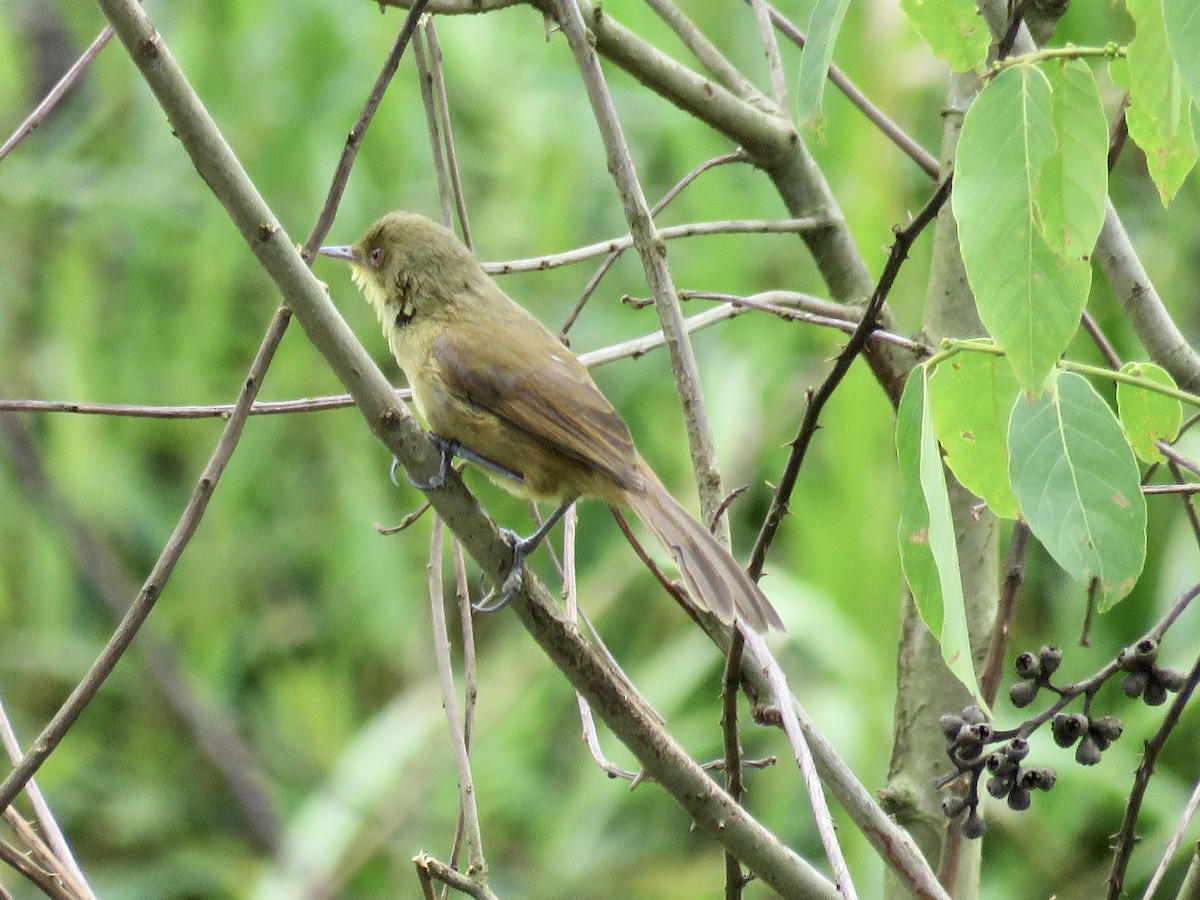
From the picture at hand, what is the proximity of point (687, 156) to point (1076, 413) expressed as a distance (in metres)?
4.34

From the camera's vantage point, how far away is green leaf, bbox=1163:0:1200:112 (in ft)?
4.70

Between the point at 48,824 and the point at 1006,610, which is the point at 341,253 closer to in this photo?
the point at 48,824

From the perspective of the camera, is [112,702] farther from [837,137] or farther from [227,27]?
[837,137]

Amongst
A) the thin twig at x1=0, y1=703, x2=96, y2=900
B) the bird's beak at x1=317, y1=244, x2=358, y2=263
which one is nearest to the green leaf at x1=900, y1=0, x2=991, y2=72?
the thin twig at x1=0, y1=703, x2=96, y2=900

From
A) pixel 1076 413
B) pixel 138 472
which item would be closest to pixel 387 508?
pixel 138 472

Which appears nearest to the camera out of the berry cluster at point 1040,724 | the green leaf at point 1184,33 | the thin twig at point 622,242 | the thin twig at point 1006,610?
the green leaf at point 1184,33

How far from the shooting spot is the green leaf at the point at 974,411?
1879 mm

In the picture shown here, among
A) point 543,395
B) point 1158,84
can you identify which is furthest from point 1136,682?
point 543,395

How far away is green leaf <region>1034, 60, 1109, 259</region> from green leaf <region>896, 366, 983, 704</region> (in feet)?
0.87

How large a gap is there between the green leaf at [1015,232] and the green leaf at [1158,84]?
10 cm

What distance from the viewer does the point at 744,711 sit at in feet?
18.5

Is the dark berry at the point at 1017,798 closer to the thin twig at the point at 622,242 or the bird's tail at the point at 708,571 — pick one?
the bird's tail at the point at 708,571

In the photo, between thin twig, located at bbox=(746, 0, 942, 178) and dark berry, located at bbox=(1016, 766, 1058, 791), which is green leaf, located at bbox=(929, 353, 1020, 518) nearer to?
dark berry, located at bbox=(1016, 766, 1058, 791)

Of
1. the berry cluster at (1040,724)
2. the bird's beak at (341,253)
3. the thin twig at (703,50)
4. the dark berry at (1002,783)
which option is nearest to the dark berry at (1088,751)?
the berry cluster at (1040,724)
